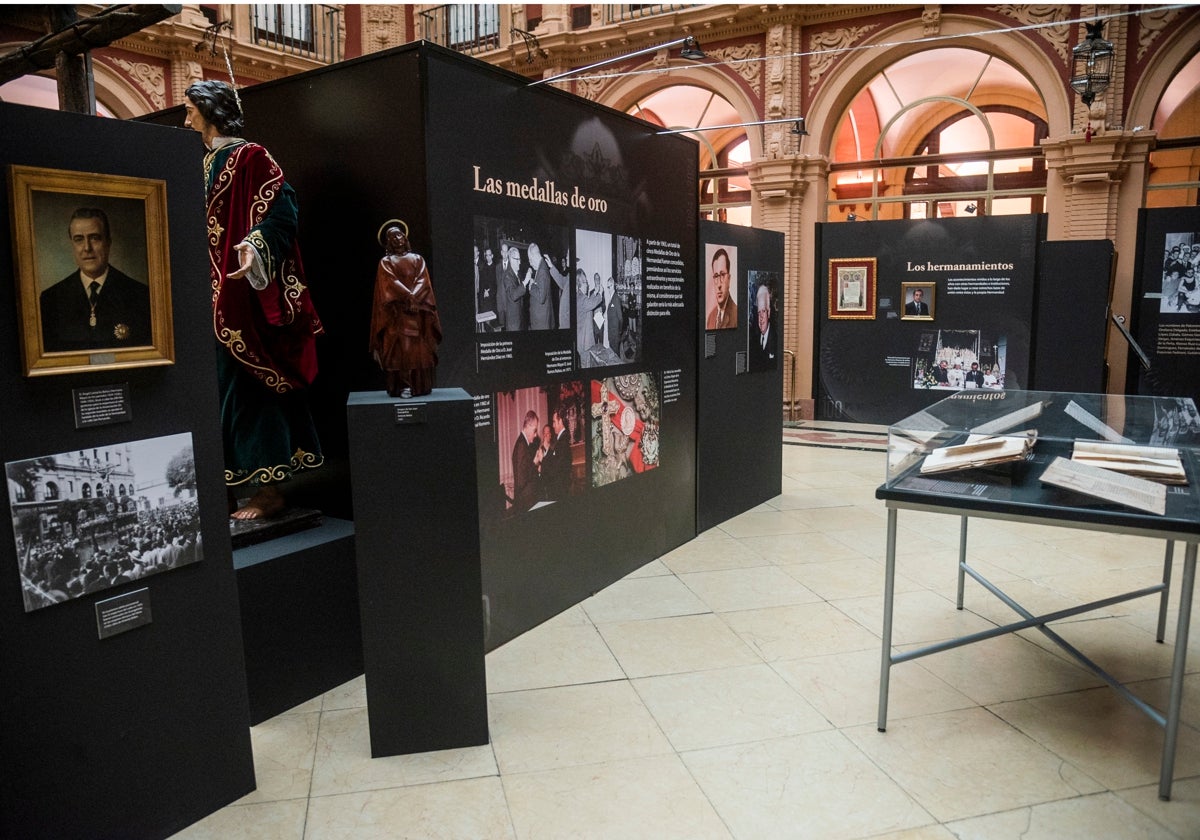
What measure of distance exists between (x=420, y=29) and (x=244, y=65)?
350 cm

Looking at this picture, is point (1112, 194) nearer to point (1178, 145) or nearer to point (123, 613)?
point (1178, 145)

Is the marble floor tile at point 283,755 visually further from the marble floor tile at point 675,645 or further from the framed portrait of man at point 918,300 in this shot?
the framed portrait of man at point 918,300

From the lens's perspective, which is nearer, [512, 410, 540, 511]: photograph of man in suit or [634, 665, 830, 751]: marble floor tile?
[634, 665, 830, 751]: marble floor tile

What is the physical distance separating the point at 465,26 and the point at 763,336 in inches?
462

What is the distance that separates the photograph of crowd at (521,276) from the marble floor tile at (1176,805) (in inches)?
118

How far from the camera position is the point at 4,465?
84.4 inches

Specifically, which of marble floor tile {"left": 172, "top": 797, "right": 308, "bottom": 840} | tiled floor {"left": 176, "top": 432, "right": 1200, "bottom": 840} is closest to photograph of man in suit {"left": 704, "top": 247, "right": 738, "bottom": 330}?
tiled floor {"left": 176, "top": 432, "right": 1200, "bottom": 840}

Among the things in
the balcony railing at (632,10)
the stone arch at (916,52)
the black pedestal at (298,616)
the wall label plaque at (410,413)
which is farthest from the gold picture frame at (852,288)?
the wall label plaque at (410,413)

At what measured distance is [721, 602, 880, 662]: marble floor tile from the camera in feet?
13.1

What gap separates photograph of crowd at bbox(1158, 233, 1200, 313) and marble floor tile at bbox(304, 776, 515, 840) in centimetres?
954

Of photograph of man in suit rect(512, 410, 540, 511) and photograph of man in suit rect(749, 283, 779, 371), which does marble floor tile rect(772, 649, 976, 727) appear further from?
photograph of man in suit rect(749, 283, 779, 371)

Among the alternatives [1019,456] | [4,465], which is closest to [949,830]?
[1019,456]

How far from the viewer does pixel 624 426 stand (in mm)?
4941

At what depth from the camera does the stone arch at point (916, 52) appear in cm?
1047
